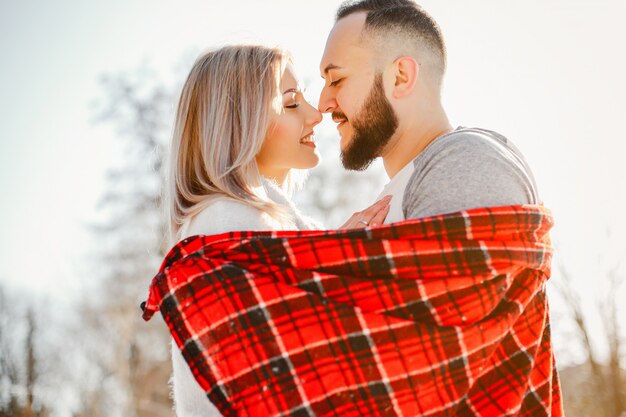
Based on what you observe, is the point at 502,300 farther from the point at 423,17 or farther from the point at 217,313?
the point at 423,17

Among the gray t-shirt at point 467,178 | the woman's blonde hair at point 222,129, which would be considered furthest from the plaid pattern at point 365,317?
the woman's blonde hair at point 222,129

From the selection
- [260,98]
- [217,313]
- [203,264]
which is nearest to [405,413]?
[217,313]

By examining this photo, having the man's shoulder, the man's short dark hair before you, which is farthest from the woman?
the man's short dark hair

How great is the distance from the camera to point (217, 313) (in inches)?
81.0

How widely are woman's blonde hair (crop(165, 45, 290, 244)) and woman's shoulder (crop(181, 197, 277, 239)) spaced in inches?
1.1

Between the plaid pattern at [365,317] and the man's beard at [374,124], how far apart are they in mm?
1042

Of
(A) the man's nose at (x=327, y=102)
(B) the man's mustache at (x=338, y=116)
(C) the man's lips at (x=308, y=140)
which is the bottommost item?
(C) the man's lips at (x=308, y=140)

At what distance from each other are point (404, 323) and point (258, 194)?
2.68ft

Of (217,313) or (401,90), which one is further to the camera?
(401,90)

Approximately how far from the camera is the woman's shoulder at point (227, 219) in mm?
2314

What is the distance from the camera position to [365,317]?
6.55 feet

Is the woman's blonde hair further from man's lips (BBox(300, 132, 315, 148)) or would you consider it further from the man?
the man

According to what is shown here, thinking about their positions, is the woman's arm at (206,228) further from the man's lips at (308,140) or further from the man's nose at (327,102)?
the man's nose at (327,102)

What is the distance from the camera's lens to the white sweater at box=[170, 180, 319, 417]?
224 centimetres
